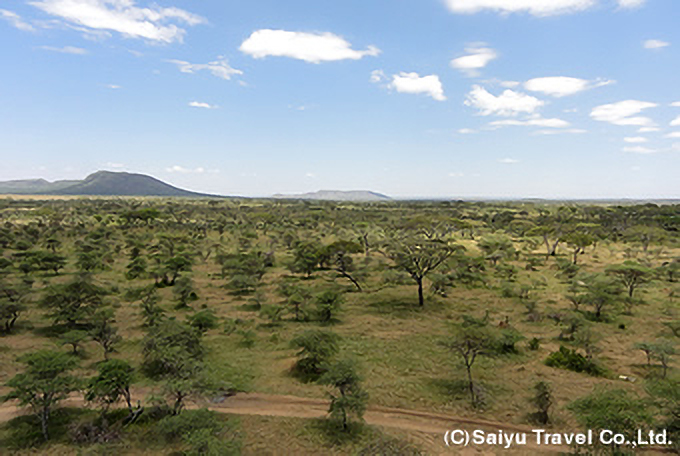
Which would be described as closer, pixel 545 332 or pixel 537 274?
pixel 545 332

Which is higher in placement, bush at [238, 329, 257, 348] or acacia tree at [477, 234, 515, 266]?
acacia tree at [477, 234, 515, 266]

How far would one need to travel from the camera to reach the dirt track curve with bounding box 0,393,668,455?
15.0 meters

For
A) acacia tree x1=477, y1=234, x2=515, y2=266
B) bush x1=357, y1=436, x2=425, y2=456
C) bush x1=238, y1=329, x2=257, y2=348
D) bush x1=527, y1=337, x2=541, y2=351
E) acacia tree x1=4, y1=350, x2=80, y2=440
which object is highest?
acacia tree x1=477, y1=234, x2=515, y2=266

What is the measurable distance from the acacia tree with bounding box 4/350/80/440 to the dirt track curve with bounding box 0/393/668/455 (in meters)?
2.56

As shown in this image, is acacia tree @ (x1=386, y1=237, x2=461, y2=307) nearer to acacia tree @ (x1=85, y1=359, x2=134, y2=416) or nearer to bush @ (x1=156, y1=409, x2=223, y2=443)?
bush @ (x1=156, y1=409, x2=223, y2=443)

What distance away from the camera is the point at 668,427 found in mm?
14500

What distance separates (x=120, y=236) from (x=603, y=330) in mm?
83729

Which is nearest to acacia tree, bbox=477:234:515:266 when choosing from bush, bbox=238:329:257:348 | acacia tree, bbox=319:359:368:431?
bush, bbox=238:329:257:348

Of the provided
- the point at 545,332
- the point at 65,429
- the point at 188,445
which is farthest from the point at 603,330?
the point at 65,429

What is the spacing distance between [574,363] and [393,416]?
13.0 metres

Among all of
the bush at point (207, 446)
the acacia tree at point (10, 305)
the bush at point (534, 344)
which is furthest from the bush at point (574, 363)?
the acacia tree at point (10, 305)

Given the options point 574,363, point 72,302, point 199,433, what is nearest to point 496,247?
point 574,363

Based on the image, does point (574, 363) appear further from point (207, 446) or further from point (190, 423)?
point (190, 423)

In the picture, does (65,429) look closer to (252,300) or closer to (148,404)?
(148,404)
